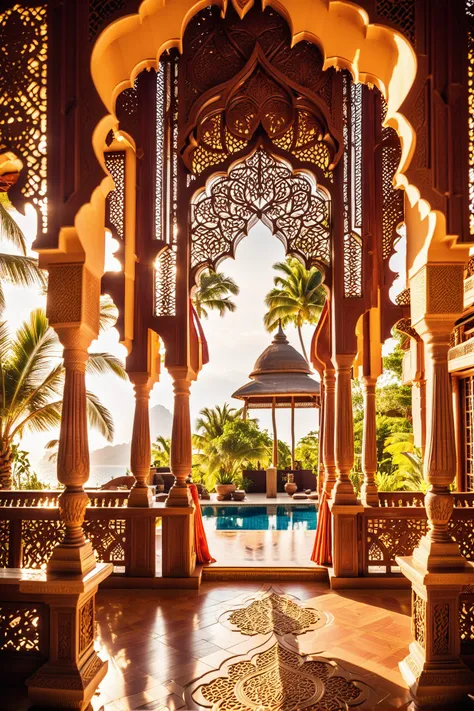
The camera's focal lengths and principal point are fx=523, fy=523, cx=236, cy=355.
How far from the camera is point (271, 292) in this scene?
78.3 feet

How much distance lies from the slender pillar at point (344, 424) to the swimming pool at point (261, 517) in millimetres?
6201

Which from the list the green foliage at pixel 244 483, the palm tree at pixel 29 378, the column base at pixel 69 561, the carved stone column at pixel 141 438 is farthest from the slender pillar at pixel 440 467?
the green foliage at pixel 244 483

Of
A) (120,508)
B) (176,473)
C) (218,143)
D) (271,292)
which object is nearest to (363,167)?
(218,143)

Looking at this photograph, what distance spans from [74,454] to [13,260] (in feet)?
25.2

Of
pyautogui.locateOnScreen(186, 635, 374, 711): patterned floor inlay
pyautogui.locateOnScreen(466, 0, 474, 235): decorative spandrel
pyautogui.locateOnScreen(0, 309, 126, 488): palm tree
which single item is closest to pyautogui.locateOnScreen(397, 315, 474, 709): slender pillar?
pyautogui.locateOnScreen(186, 635, 374, 711): patterned floor inlay

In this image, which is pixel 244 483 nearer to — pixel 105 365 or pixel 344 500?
pixel 105 365

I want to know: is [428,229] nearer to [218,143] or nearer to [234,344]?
[218,143]

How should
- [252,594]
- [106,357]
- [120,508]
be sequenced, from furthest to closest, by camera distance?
[106,357] < [120,508] < [252,594]

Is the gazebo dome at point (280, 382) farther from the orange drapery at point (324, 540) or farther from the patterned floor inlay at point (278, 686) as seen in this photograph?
the patterned floor inlay at point (278, 686)

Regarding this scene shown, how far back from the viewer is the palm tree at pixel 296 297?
75.8 feet

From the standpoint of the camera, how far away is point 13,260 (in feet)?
32.9

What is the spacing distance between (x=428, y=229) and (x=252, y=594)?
4.31 m

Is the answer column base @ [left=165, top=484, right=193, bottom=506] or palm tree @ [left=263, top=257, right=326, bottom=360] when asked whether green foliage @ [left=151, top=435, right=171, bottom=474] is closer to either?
palm tree @ [left=263, top=257, right=326, bottom=360]

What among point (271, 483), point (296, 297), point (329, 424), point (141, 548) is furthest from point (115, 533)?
point (296, 297)
